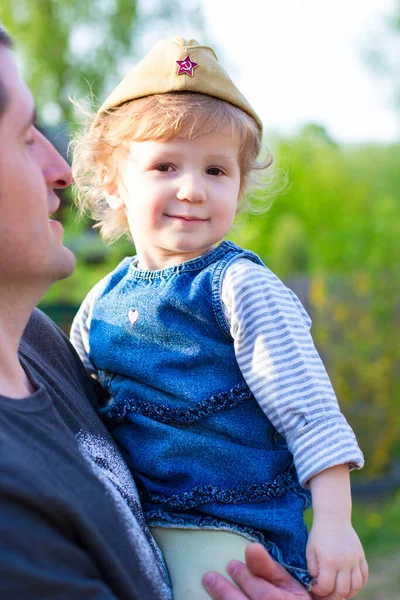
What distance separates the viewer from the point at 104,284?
241 centimetres

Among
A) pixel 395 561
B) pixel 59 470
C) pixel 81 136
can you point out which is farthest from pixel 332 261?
pixel 59 470

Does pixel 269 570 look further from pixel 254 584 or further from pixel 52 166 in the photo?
pixel 52 166

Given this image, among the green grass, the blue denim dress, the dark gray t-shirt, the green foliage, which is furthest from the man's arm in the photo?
the green foliage

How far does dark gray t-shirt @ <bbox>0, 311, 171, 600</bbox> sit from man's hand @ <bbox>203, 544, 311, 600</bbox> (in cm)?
14

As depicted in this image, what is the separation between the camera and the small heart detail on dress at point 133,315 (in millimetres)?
2127

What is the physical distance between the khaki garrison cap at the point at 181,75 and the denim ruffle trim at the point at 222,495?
1.10m

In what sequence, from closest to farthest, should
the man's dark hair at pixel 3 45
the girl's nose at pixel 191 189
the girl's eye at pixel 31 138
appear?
the man's dark hair at pixel 3 45, the girl's eye at pixel 31 138, the girl's nose at pixel 191 189

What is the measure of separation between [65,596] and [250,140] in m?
1.51

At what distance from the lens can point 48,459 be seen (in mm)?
1444

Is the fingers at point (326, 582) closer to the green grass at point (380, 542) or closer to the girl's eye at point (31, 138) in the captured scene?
the girl's eye at point (31, 138)

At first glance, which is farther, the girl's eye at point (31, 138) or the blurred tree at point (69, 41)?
the blurred tree at point (69, 41)

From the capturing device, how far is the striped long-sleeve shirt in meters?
1.87

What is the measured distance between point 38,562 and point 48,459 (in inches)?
9.1

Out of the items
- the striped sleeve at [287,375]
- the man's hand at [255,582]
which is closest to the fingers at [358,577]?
the man's hand at [255,582]
